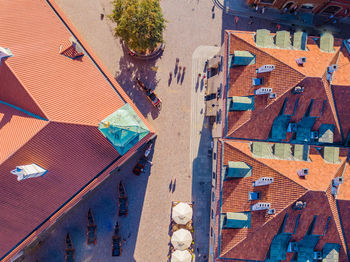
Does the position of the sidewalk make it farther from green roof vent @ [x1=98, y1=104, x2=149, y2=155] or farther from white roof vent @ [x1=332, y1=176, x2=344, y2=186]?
white roof vent @ [x1=332, y1=176, x2=344, y2=186]

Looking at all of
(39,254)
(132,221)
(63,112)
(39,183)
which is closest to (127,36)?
(63,112)

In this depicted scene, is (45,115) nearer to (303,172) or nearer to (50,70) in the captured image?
(50,70)

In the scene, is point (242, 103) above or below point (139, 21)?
below

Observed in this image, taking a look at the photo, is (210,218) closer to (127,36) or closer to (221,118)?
(221,118)

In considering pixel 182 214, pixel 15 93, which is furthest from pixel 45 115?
pixel 182 214

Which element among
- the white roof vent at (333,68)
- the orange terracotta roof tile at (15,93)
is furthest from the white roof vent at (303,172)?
the orange terracotta roof tile at (15,93)

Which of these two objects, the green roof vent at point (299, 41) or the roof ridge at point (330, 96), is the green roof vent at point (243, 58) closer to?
the green roof vent at point (299, 41)
